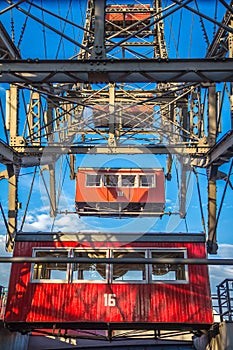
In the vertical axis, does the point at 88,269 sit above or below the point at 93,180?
below

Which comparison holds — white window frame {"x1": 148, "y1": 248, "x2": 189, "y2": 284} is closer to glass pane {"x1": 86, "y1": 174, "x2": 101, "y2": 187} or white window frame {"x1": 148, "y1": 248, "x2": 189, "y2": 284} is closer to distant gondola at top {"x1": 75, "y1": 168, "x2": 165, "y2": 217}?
distant gondola at top {"x1": 75, "y1": 168, "x2": 165, "y2": 217}

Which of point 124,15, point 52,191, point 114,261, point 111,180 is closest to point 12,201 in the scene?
point 52,191

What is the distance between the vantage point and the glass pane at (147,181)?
75.8 feet

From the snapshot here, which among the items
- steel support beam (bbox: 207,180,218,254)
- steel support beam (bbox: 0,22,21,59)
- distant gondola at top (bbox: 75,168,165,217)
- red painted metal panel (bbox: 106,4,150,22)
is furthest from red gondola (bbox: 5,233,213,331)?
red painted metal panel (bbox: 106,4,150,22)

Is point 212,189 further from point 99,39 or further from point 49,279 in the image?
point 99,39

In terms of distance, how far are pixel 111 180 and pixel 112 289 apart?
36.6 feet

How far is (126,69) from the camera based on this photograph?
898cm

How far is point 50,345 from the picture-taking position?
63.5 feet

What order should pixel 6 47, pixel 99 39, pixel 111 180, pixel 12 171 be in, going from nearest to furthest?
pixel 99 39
pixel 6 47
pixel 12 171
pixel 111 180

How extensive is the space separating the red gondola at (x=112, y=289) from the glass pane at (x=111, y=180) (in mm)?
9972

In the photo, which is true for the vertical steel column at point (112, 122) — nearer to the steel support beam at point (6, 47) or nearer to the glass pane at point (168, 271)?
the steel support beam at point (6, 47)

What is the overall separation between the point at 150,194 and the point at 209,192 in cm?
745

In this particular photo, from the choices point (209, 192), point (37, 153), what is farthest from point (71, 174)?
point (209, 192)

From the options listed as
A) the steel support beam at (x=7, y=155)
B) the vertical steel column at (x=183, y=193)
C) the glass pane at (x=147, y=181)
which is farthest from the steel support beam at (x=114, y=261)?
the glass pane at (x=147, y=181)
